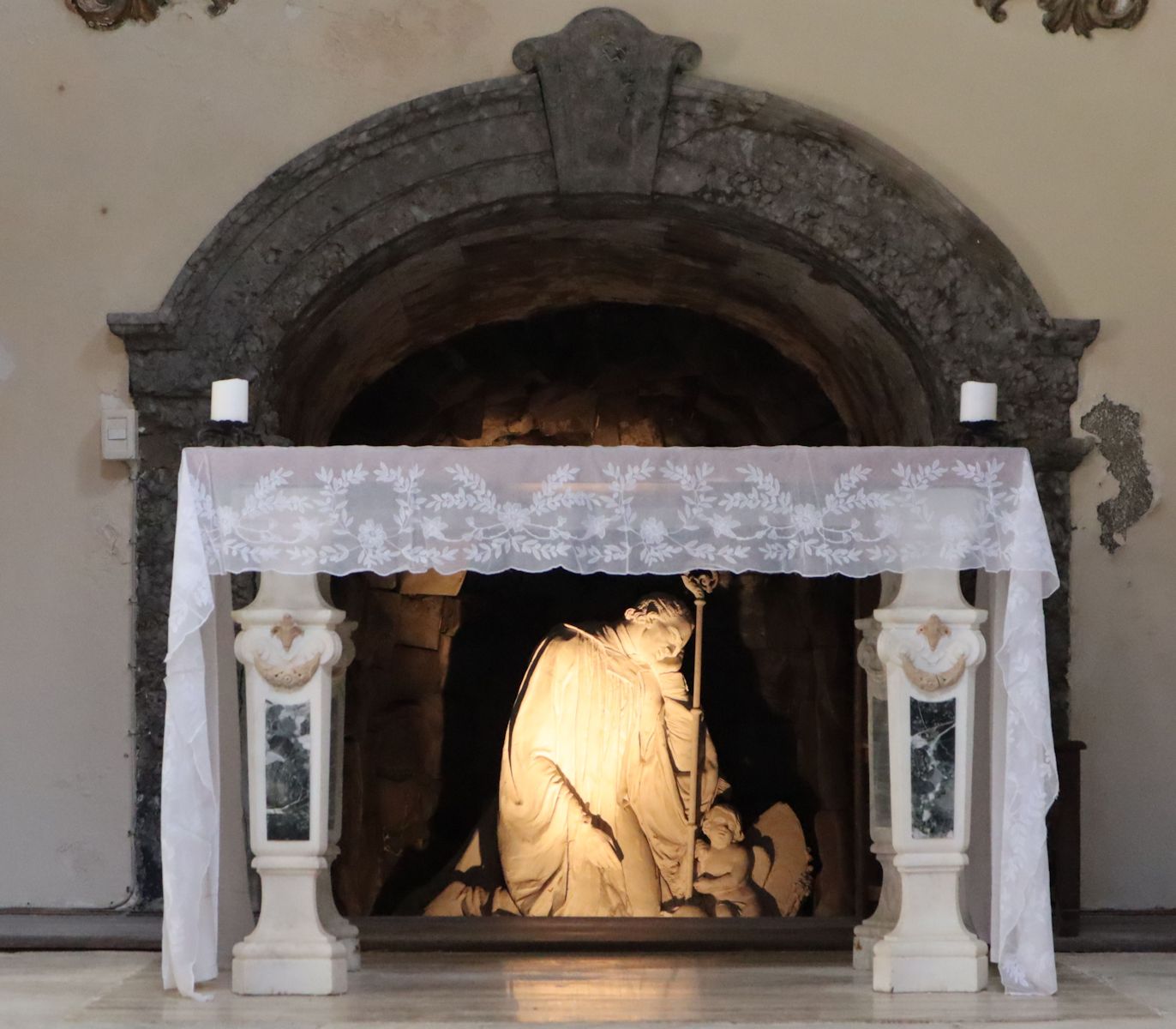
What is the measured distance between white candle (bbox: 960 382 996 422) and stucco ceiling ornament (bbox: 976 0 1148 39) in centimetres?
169

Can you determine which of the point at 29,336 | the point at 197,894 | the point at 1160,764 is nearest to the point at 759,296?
the point at 1160,764

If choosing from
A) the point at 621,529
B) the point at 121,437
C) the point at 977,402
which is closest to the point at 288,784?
the point at 621,529

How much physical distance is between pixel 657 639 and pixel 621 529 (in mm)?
2430

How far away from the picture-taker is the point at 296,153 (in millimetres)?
5375

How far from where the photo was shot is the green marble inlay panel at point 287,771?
13.4ft

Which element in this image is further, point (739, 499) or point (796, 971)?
point (796, 971)

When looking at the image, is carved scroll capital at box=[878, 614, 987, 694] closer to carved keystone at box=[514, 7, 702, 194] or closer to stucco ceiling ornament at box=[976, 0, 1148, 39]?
carved keystone at box=[514, 7, 702, 194]

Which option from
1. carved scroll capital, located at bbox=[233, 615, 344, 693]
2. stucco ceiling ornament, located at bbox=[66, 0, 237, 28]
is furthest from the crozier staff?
stucco ceiling ornament, located at bbox=[66, 0, 237, 28]

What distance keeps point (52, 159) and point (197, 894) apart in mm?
2500

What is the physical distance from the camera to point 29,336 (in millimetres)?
5340

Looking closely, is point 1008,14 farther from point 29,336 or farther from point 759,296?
point 29,336

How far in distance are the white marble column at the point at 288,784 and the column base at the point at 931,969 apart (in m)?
1.27

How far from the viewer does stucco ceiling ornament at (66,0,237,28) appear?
5410 mm

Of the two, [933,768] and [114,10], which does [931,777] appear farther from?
[114,10]
